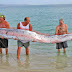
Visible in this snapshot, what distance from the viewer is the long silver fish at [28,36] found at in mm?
5863

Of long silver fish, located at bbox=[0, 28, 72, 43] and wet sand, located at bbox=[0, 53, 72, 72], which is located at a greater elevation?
long silver fish, located at bbox=[0, 28, 72, 43]

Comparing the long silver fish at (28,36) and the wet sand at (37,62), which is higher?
the long silver fish at (28,36)

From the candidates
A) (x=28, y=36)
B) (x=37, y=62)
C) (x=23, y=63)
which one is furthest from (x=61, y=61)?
(x=28, y=36)

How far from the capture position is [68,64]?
5961 mm

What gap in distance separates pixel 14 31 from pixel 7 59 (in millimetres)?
1050

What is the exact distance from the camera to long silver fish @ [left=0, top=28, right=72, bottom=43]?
231 inches

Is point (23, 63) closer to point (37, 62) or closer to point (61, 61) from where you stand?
point (37, 62)

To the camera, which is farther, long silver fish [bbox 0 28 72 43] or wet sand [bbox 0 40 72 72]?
long silver fish [bbox 0 28 72 43]

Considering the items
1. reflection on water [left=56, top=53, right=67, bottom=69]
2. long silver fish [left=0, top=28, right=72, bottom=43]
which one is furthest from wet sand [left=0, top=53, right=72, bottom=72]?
long silver fish [left=0, top=28, right=72, bottom=43]

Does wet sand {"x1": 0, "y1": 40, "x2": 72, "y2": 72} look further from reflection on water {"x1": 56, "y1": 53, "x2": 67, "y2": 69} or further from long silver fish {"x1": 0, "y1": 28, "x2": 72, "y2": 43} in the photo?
long silver fish {"x1": 0, "y1": 28, "x2": 72, "y2": 43}

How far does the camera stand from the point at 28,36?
19.3ft

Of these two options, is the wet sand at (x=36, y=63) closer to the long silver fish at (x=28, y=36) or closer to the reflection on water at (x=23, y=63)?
the reflection on water at (x=23, y=63)

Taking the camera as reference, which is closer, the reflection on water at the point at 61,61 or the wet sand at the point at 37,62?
the wet sand at the point at 37,62

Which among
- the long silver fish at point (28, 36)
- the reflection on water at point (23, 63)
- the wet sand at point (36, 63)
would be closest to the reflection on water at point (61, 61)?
the wet sand at point (36, 63)
